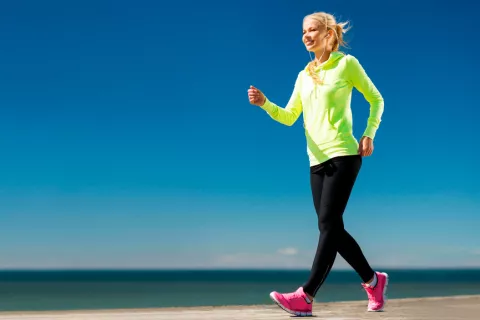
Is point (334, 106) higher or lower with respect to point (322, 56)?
lower

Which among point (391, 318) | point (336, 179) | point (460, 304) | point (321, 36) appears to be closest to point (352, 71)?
point (321, 36)

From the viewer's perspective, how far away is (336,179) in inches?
175

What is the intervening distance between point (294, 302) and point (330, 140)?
1.14m

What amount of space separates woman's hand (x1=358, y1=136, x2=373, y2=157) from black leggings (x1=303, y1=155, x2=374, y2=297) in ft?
0.15

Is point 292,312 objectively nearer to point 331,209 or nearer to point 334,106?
point 331,209

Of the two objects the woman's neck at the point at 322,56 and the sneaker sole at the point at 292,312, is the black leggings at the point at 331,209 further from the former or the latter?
the woman's neck at the point at 322,56

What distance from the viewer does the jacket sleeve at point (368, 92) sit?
4625 millimetres

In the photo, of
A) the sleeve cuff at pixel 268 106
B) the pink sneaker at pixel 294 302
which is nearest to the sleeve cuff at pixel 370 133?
the sleeve cuff at pixel 268 106

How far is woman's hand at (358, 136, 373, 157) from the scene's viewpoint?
452 centimetres

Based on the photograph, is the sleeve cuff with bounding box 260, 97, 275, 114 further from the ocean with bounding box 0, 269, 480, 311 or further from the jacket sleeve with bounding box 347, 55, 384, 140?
the ocean with bounding box 0, 269, 480, 311

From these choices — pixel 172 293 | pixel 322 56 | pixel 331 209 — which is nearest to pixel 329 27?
pixel 322 56

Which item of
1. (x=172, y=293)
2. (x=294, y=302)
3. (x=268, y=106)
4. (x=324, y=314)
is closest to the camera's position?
(x=294, y=302)

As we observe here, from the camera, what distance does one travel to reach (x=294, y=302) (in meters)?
4.45

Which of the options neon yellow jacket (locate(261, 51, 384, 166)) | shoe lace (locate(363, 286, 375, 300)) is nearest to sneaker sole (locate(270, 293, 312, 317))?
shoe lace (locate(363, 286, 375, 300))
